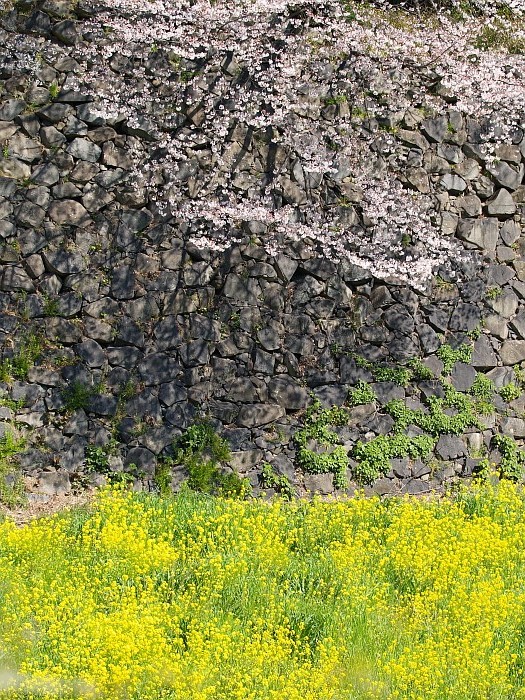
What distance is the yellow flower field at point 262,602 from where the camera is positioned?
4.69 meters

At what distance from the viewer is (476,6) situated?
35.4 feet

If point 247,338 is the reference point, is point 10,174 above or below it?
above

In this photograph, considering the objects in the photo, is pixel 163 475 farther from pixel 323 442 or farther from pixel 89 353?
pixel 323 442

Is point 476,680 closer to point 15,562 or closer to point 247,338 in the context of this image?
point 15,562

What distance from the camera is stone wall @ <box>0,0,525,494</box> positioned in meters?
8.60

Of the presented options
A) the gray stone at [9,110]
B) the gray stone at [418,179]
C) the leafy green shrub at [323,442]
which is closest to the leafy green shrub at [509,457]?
the leafy green shrub at [323,442]

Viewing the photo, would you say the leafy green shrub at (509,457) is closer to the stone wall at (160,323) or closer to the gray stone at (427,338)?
the stone wall at (160,323)

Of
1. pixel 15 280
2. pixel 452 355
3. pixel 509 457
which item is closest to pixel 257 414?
pixel 452 355

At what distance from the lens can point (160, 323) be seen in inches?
350

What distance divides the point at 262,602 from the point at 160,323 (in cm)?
387

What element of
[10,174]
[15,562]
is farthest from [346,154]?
[15,562]

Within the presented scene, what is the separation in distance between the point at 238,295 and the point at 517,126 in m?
4.32

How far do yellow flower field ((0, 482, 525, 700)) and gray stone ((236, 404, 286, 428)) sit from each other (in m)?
1.34

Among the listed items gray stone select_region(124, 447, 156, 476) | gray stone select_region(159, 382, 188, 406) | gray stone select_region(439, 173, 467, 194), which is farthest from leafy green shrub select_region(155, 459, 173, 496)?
gray stone select_region(439, 173, 467, 194)
